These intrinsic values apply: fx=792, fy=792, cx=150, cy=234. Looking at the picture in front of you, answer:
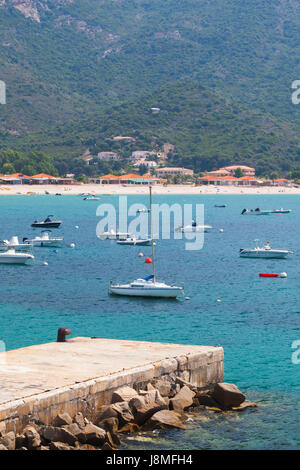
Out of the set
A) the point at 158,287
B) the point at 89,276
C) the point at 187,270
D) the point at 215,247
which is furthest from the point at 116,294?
the point at 215,247

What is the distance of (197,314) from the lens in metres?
44.0

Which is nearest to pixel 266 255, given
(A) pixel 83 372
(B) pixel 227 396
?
(B) pixel 227 396

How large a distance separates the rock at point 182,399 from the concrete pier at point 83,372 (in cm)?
76

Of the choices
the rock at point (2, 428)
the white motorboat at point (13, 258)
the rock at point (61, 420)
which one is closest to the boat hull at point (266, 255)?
the white motorboat at point (13, 258)

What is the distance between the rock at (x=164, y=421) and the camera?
76.5 feet

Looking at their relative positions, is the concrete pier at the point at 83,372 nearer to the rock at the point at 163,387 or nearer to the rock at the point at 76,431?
the rock at the point at 163,387

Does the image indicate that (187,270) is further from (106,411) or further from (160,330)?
(106,411)

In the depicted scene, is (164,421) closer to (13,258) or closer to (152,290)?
(152,290)

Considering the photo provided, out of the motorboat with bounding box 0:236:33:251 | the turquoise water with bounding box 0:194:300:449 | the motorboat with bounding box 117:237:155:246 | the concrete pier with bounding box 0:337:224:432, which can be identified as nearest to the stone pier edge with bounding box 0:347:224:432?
the concrete pier with bounding box 0:337:224:432

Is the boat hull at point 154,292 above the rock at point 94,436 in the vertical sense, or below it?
above

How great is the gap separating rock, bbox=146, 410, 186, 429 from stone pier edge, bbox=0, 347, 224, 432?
1125 mm

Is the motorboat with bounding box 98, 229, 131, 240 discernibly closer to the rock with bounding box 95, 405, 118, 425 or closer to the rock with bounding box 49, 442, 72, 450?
the rock with bounding box 95, 405, 118, 425

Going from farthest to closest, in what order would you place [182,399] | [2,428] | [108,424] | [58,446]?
[182,399] < [108,424] < [58,446] < [2,428]

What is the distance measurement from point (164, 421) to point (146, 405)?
718mm
